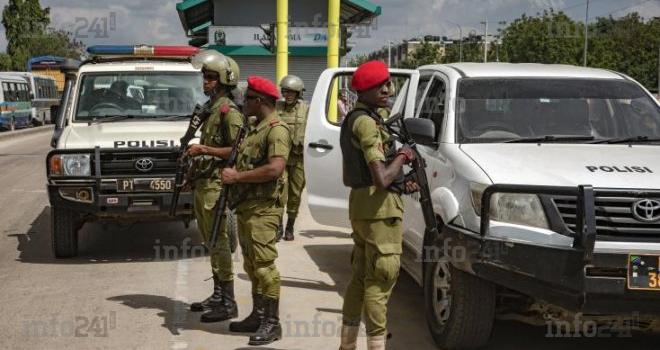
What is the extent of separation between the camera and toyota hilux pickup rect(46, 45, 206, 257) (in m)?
7.62

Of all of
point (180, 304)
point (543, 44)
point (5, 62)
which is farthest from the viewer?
point (5, 62)

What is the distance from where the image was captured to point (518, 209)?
4586mm

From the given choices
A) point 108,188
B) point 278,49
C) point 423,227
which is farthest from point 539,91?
point 278,49

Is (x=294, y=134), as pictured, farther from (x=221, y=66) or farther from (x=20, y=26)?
(x=20, y=26)

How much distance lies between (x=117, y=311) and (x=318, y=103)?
2.61 meters

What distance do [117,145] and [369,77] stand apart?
403cm

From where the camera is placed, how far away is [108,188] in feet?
25.0

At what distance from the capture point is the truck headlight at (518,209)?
451 cm

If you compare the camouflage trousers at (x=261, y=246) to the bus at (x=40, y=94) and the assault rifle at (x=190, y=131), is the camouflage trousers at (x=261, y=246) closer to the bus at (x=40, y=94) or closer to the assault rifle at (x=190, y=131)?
the assault rifle at (x=190, y=131)

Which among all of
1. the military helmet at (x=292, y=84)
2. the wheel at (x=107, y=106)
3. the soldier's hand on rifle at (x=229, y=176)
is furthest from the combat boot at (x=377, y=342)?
the wheel at (x=107, y=106)

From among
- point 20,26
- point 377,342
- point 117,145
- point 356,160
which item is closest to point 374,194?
point 356,160

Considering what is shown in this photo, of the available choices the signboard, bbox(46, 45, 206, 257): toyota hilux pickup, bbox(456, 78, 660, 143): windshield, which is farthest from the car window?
the signboard

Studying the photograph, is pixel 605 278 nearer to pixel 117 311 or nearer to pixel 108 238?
pixel 117 311

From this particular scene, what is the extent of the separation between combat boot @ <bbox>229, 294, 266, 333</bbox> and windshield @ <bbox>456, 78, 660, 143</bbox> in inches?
70.5
